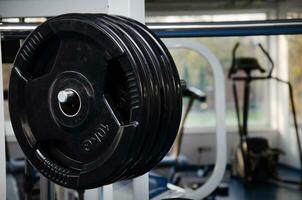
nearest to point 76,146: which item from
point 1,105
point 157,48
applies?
point 157,48

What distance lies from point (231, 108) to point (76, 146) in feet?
17.1

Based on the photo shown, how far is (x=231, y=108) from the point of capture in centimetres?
577

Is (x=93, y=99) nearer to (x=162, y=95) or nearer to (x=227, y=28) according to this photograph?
(x=162, y=95)

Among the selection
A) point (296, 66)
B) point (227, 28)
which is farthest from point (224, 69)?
point (227, 28)

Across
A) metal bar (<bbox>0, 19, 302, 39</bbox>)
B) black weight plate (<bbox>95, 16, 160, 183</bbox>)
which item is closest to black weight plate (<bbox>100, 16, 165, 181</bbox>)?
black weight plate (<bbox>95, 16, 160, 183</bbox>)

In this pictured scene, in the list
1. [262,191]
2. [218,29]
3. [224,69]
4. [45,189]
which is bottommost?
[262,191]

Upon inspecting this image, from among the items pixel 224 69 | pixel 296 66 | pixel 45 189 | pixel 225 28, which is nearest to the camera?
pixel 225 28

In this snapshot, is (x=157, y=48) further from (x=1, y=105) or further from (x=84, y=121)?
(x=1, y=105)

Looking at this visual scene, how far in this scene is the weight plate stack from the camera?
0.63 m

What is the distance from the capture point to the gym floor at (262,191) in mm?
4281

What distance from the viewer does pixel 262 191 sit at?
178 inches

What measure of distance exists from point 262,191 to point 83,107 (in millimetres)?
4195

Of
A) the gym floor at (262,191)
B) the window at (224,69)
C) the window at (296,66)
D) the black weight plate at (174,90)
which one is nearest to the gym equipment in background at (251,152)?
the gym floor at (262,191)

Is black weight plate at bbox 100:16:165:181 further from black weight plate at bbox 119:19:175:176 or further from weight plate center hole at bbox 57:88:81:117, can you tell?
weight plate center hole at bbox 57:88:81:117
